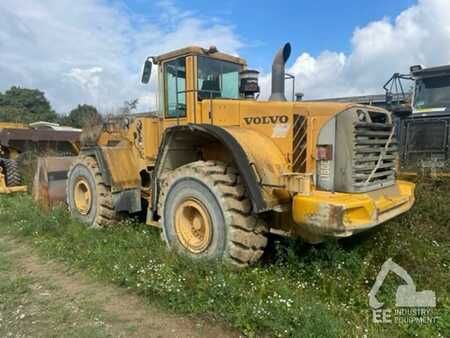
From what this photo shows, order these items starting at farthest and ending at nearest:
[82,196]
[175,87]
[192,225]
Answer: [82,196] < [175,87] < [192,225]

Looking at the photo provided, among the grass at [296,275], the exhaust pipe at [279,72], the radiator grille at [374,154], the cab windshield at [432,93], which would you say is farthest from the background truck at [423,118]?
the exhaust pipe at [279,72]

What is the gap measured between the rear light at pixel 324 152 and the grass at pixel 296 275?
105 centimetres

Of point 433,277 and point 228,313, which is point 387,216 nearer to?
point 433,277

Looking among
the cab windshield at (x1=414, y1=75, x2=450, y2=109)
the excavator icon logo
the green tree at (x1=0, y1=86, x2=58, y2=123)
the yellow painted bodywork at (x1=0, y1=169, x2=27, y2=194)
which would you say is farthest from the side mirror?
the green tree at (x1=0, y1=86, x2=58, y2=123)

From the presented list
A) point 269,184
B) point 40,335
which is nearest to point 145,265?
point 40,335

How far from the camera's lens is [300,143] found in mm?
3646

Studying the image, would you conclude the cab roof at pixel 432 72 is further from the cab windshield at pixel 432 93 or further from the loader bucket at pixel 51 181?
the loader bucket at pixel 51 181

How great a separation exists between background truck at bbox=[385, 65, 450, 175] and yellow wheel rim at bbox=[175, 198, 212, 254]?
3971mm

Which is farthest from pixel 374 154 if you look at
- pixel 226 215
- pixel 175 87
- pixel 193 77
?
pixel 175 87

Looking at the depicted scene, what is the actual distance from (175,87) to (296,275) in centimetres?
311

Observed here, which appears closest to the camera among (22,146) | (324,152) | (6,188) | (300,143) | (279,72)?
(324,152)

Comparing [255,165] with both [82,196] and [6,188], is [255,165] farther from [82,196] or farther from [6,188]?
[6,188]

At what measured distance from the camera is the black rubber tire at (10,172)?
892 cm

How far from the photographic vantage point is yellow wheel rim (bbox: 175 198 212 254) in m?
3.99
